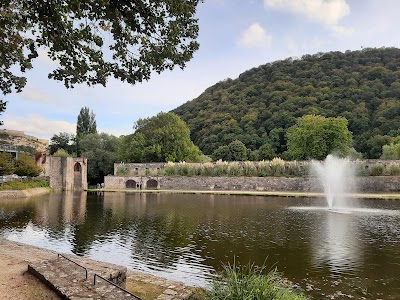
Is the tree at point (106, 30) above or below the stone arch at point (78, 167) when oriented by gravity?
above

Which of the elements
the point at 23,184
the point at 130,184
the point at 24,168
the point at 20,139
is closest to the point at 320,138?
the point at 130,184

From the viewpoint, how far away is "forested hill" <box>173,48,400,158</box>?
57.4 m

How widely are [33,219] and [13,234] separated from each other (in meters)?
3.66

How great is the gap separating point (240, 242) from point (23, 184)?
2719 cm

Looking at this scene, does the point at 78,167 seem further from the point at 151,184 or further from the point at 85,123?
the point at 85,123

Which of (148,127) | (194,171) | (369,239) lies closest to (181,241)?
(369,239)

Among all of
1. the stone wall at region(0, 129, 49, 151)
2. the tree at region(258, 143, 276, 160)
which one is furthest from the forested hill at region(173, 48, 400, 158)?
the stone wall at region(0, 129, 49, 151)

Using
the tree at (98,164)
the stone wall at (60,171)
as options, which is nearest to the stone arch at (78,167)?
the stone wall at (60,171)

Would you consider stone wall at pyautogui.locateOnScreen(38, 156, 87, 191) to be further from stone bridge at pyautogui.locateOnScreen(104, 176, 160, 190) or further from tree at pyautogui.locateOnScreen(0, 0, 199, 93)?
tree at pyautogui.locateOnScreen(0, 0, 199, 93)

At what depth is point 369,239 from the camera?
12.1 m

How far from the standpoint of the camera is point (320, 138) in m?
48.7

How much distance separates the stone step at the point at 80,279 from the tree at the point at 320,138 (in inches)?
1761

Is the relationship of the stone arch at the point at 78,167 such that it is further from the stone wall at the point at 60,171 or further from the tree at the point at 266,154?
the tree at the point at 266,154

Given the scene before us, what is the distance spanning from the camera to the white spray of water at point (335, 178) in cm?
2749
